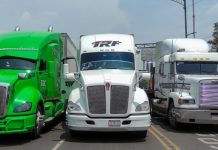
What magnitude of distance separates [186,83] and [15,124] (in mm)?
6523

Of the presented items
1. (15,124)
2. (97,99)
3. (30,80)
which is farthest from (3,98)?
(97,99)

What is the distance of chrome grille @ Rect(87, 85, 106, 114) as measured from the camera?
491 inches

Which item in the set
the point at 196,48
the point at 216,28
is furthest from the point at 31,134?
the point at 216,28

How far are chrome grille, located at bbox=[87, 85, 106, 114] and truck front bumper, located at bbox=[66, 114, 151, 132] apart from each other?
0.25 meters

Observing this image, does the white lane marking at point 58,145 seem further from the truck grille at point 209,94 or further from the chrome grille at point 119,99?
the truck grille at point 209,94

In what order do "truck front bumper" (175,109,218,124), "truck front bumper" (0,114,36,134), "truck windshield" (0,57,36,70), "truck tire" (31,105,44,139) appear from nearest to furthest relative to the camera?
"truck front bumper" (0,114,36,134) → "truck tire" (31,105,44,139) → "truck windshield" (0,57,36,70) → "truck front bumper" (175,109,218,124)

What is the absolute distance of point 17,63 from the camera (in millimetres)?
13758

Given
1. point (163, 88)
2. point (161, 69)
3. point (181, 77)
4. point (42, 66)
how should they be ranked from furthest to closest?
point (161, 69) → point (163, 88) → point (181, 77) → point (42, 66)

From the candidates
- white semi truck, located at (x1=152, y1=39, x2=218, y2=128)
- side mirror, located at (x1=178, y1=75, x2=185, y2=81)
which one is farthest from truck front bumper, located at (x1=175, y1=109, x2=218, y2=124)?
side mirror, located at (x1=178, y1=75, x2=185, y2=81)

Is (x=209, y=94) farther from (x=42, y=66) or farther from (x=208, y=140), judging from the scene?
(x=42, y=66)

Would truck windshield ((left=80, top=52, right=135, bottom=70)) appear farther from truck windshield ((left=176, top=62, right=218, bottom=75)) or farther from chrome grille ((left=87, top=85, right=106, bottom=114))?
truck windshield ((left=176, top=62, right=218, bottom=75))

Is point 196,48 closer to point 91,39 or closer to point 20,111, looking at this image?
point 91,39

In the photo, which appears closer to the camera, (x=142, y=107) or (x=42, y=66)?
(x=142, y=107)

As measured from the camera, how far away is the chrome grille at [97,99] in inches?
491
